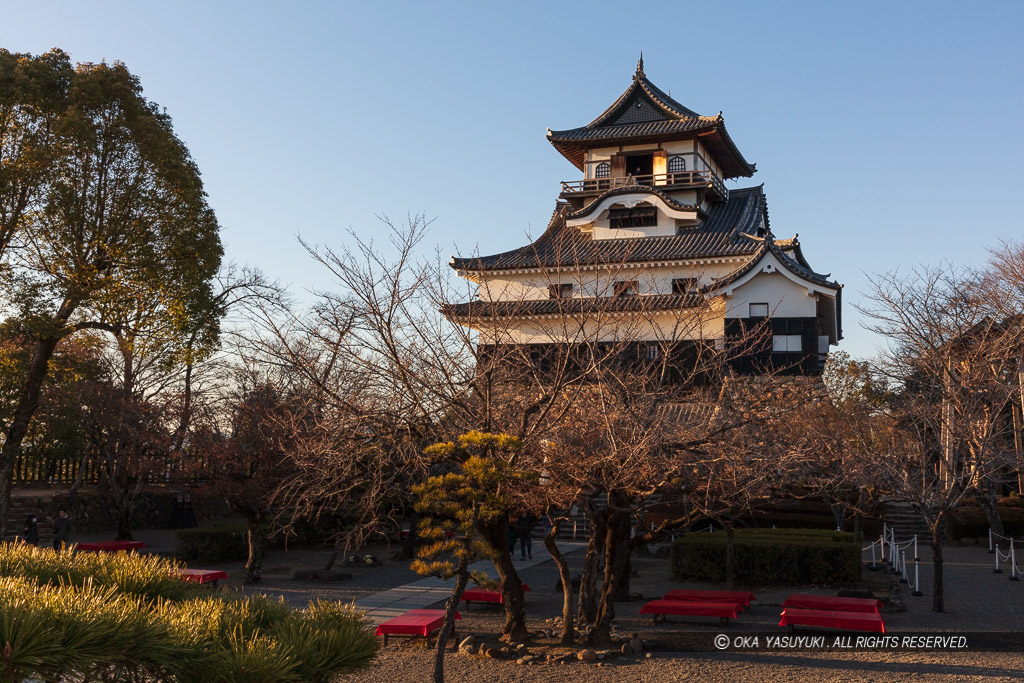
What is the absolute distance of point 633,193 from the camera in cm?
3741

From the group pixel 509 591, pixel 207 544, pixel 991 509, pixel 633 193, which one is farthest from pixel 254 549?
pixel 633 193

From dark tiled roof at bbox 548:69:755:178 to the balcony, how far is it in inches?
77.2

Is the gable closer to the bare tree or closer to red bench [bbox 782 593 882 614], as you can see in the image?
the bare tree

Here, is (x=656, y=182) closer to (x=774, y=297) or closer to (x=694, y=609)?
(x=774, y=297)

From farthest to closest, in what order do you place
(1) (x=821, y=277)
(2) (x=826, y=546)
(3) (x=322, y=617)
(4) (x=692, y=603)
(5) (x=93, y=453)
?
(1) (x=821, y=277) < (5) (x=93, y=453) < (2) (x=826, y=546) < (4) (x=692, y=603) < (3) (x=322, y=617)

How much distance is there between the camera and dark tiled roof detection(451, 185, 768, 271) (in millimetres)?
34312

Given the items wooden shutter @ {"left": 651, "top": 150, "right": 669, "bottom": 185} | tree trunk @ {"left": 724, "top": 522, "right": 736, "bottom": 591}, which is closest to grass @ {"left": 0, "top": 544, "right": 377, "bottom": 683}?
tree trunk @ {"left": 724, "top": 522, "right": 736, "bottom": 591}

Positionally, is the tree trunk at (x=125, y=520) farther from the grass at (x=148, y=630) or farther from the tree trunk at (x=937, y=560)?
the tree trunk at (x=937, y=560)

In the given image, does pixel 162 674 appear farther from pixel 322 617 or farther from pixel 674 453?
pixel 674 453

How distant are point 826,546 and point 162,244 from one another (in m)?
16.8

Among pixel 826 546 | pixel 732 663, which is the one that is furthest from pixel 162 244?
pixel 826 546

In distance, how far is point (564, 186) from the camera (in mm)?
41219

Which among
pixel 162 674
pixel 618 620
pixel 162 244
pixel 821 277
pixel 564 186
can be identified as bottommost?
pixel 618 620

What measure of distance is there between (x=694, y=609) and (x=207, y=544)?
44.8ft
